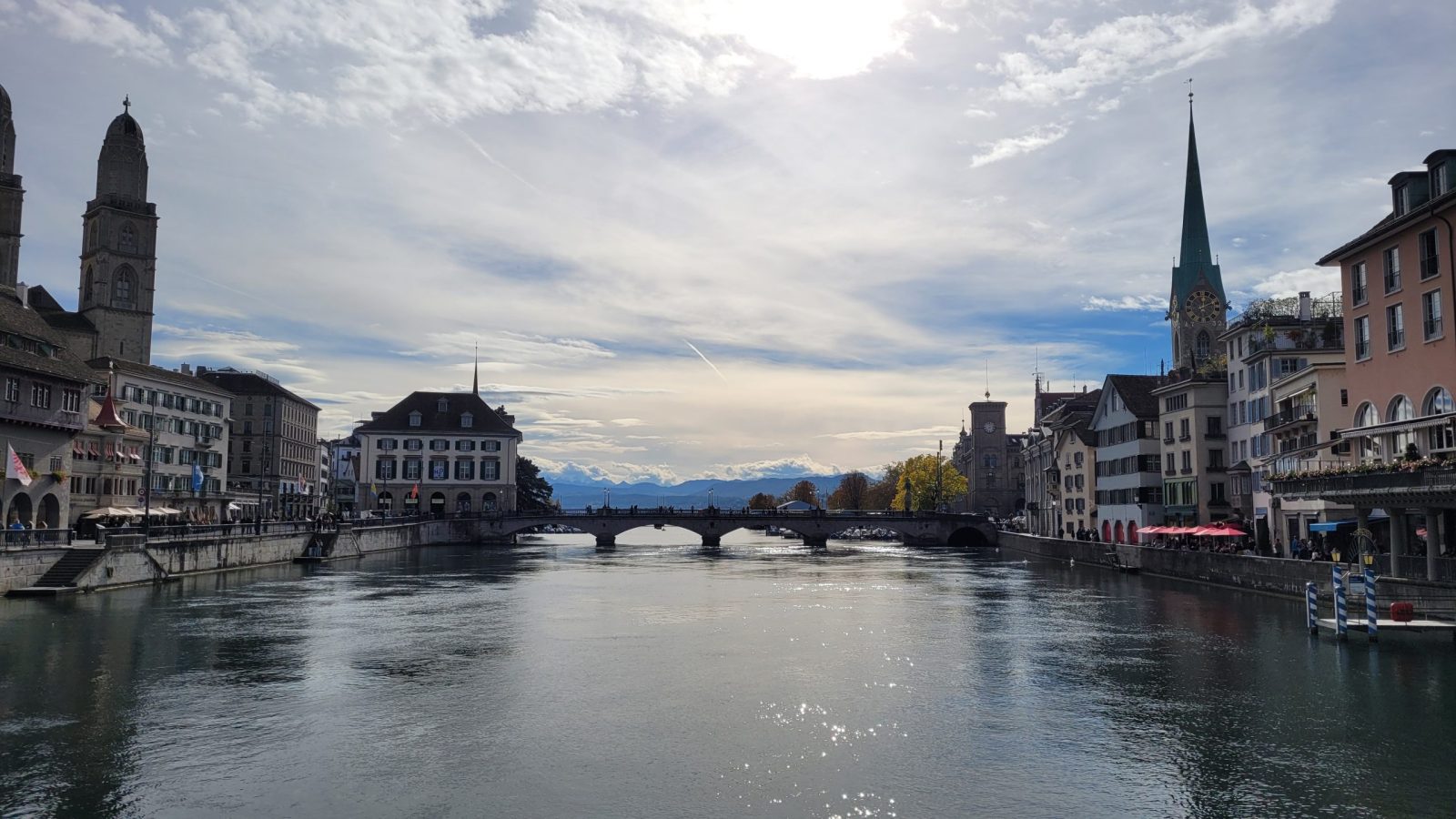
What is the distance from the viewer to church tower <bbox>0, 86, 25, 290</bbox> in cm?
9562

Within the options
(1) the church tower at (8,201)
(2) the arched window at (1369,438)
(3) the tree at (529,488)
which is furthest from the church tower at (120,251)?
(2) the arched window at (1369,438)

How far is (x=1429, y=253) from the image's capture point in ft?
143

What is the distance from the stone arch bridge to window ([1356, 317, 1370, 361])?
278 feet

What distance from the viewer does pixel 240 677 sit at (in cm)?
3188

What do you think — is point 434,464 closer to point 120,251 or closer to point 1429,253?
point 120,251

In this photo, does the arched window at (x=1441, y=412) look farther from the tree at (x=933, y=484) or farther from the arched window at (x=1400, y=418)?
the tree at (x=933, y=484)

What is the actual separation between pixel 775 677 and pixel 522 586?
3753 centimetres

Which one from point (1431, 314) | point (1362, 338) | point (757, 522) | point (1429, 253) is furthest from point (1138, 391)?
point (757, 522)

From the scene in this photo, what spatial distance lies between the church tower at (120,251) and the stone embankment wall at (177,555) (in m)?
39.9

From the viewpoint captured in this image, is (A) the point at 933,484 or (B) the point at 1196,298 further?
(A) the point at 933,484

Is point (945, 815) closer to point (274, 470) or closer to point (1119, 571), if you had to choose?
point (1119, 571)

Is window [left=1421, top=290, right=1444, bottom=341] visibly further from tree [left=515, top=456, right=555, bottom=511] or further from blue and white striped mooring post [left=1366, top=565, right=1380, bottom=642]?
tree [left=515, top=456, right=555, bottom=511]

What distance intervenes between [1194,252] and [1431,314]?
3864 inches

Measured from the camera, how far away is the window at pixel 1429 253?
43062 mm
